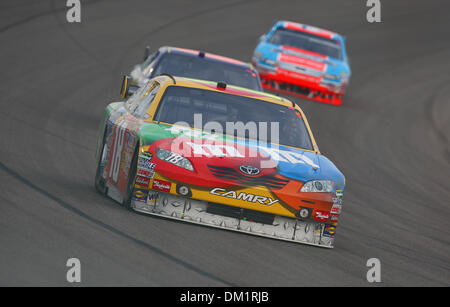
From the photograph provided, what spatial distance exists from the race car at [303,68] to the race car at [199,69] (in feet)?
18.9

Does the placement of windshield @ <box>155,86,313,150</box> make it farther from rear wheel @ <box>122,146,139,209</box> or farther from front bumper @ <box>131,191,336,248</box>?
front bumper @ <box>131,191,336,248</box>

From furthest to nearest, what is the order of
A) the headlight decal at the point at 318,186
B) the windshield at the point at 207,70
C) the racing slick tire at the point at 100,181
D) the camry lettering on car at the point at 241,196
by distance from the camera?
the windshield at the point at 207,70, the racing slick tire at the point at 100,181, the headlight decal at the point at 318,186, the camry lettering on car at the point at 241,196

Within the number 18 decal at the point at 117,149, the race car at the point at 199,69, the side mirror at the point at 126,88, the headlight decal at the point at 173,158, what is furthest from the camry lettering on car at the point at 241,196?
the race car at the point at 199,69

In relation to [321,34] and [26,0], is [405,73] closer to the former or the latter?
[321,34]

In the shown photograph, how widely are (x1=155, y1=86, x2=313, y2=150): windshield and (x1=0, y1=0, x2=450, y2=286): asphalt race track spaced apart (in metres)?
1.02

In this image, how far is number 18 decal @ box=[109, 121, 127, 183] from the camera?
326 inches

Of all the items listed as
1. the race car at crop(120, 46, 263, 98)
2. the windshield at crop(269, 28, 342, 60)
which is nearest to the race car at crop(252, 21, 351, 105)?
the windshield at crop(269, 28, 342, 60)

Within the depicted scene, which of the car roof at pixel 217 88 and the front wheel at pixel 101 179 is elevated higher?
the car roof at pixel 217 88

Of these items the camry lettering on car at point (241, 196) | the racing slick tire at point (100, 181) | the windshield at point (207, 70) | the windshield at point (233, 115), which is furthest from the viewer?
the windshield at point (207, 70)

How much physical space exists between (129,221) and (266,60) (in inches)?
487

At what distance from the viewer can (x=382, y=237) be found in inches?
348

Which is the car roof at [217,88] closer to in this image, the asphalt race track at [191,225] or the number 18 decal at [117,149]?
the number 18 decal at [117,149]

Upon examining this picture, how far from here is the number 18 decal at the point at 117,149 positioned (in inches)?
326

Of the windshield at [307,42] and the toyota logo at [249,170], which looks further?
the windshield at [307,42]
